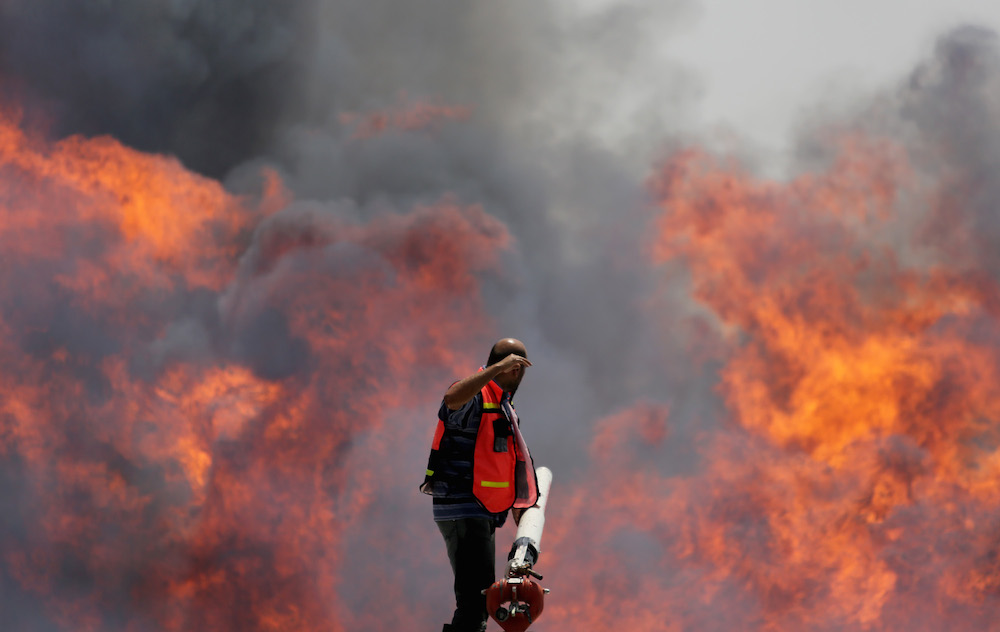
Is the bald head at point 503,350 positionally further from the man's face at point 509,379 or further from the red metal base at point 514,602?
the red metal base at point 514,602

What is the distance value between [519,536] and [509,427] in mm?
1289

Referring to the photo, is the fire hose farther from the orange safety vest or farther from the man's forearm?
the man's forearm

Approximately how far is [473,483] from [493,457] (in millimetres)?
262

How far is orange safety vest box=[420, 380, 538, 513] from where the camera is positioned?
275 inches

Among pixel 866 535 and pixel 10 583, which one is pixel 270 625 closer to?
pixel 10 583

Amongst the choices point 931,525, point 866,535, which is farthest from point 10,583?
point 931,525

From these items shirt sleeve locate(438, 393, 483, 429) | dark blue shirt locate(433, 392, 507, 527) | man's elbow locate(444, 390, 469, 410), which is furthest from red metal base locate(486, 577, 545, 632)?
man's elbow locate(444, 390, 469, 410)

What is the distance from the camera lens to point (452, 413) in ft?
22.9

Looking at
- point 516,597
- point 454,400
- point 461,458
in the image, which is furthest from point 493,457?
point 516,597

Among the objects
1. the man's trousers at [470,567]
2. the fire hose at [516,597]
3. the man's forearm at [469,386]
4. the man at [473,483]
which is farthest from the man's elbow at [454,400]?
the fire hose at [516,597]

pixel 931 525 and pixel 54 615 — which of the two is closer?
pixel 931 525

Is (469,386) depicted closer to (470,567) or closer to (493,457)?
(493,457)

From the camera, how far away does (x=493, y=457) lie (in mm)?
7027

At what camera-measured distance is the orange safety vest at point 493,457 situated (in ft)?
23.0
